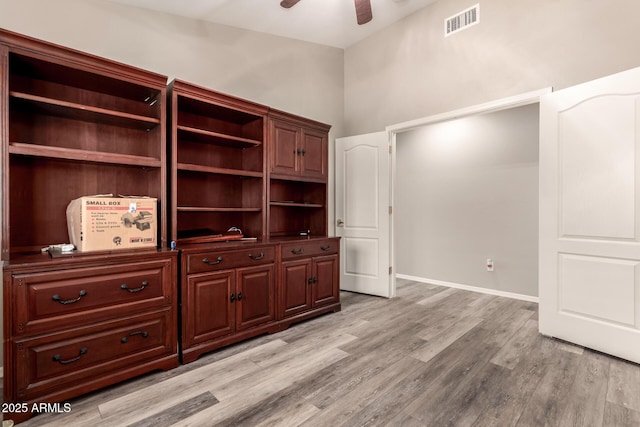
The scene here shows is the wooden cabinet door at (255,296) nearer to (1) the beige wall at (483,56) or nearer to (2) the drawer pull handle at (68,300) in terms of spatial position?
(2) the drawer pull handle at (68,300)

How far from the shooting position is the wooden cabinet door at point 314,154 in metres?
3.33

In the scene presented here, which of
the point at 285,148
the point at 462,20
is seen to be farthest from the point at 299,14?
the point at 462,20

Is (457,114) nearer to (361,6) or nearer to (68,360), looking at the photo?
(361,6)

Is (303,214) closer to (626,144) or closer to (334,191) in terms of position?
(334,191)

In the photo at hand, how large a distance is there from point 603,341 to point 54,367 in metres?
3.82

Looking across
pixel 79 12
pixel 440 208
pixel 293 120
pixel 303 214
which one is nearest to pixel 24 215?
pixel 79 12

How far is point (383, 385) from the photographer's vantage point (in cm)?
198

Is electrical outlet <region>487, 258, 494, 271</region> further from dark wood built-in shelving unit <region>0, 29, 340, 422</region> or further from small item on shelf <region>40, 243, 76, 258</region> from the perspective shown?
small item on shelf <region>40, 243, 76, 258</region>

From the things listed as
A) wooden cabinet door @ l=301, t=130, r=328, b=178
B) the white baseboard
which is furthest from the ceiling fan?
the white baseboard

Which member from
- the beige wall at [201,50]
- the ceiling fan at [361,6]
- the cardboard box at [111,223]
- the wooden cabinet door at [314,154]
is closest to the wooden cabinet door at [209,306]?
the cardboard box at [111,223]

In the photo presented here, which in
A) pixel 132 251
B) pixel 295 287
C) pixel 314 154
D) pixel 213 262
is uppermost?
pixel 314 154

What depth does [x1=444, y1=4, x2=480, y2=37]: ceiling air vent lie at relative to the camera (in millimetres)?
3184

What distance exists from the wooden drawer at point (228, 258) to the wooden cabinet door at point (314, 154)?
104 cm

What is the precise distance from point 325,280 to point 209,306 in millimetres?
1297
